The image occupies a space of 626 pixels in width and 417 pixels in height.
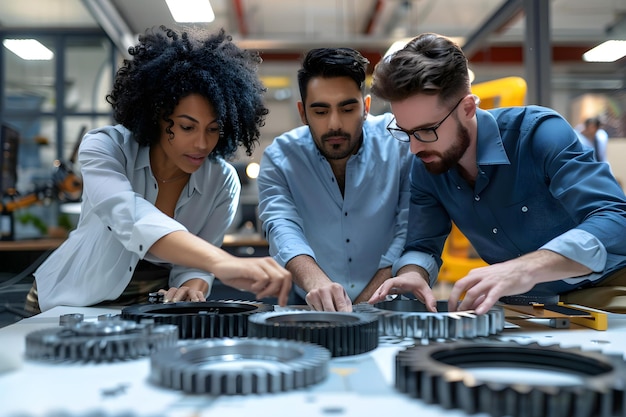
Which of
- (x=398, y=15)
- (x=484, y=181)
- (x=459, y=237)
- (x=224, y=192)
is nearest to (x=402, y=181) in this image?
(x=484, y=181)

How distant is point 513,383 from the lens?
54 centimetres

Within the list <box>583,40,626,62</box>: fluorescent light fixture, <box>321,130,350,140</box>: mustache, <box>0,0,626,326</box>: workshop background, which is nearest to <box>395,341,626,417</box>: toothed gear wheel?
<box>321,130,350,140</box>: mustache

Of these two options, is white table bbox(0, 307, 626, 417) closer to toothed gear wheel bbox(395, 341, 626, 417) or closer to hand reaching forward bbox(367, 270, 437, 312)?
toothed gear wheel bbox(395, 341, 626, 417)

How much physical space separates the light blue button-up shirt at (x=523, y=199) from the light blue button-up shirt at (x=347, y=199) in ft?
0.67

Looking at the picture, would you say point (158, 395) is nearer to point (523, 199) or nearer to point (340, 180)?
point (523, 199)

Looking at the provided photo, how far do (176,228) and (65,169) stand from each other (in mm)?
3459

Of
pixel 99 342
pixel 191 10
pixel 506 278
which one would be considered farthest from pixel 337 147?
pixel 191 10

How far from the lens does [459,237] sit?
4629 millimetres

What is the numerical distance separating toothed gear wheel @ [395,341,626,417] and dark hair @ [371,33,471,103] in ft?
2.88

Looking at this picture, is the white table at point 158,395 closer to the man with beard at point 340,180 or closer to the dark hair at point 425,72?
the dark hair at point 425,72

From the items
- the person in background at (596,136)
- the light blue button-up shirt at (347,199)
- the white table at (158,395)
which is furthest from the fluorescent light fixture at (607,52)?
the white table at (158,395)

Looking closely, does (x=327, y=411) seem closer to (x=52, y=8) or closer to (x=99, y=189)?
(x=99, y=189)

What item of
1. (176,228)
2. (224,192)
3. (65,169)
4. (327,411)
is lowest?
(327,411)

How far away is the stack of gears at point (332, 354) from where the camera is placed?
0.52 m
